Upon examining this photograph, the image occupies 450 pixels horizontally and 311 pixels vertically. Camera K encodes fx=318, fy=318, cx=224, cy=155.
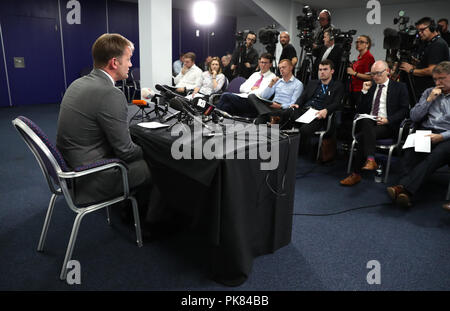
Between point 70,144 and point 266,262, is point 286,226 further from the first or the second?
point 70,144

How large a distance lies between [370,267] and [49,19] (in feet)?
25.7

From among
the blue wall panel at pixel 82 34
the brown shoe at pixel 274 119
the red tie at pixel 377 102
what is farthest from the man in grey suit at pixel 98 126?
the blue wall panel at pixel 82 34

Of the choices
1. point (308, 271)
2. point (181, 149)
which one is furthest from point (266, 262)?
point (181, 149)

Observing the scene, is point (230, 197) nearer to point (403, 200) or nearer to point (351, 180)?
point (403, 200)

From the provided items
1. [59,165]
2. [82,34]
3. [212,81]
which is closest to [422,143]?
[59,165]

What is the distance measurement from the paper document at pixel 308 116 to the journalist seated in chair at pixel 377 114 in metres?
0.48

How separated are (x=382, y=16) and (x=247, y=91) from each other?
6.59m

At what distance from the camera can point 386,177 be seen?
3176 millimetres

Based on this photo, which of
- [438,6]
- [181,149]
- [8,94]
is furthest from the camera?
[438,6]

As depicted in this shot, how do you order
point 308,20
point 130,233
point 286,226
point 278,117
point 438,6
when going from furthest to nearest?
point 438,6 < point 308,20 < point 278,117 < point 130,233 < point 286,226

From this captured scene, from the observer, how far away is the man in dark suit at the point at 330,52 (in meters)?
4.05

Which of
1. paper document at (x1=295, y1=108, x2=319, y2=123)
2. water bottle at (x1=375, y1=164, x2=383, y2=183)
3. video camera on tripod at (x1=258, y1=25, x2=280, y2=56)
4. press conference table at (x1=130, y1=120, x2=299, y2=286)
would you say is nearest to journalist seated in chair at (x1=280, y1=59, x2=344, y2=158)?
paper document at (x1=295, y1=108, x2=319, y2=123)

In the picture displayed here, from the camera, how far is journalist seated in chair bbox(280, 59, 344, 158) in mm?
3564

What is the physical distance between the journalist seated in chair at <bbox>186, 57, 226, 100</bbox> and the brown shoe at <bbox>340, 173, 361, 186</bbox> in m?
2.52
